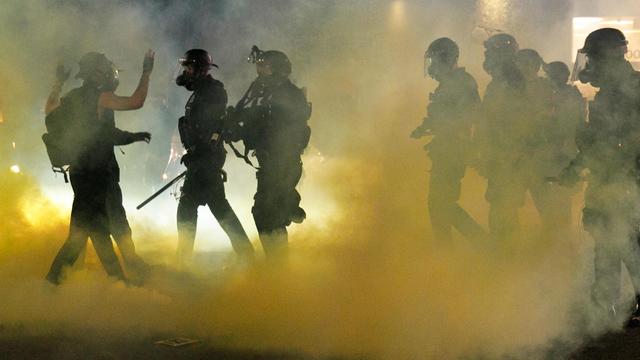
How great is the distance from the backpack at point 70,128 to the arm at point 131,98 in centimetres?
8

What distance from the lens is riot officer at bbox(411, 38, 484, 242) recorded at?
655cm

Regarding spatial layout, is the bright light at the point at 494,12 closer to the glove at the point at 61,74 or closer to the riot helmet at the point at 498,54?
the riot helmet at the point at 498,54

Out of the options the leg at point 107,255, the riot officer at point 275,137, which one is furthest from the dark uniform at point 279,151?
the leg at point 107,255

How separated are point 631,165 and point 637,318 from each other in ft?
2.77

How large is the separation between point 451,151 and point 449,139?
0.29ft

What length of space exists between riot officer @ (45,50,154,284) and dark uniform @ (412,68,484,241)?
2.11 meters

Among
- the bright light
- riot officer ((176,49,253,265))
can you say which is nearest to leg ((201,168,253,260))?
riot officer ((176,49,253,265))

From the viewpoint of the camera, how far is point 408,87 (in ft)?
33.3

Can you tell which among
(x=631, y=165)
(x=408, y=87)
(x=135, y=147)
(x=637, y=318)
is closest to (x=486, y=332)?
(x=637, y=318)

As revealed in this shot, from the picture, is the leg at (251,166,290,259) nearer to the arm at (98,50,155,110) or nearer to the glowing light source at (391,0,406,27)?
the arm at (98,50,155,110)

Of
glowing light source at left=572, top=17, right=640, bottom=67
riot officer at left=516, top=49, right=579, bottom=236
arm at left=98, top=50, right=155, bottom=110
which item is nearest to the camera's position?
arm at left=98, top=50, right=155, bottom=110

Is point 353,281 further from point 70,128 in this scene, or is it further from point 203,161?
point 70,128

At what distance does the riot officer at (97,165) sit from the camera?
5.94m

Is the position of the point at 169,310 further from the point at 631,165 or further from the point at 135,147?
the point at 135,147
